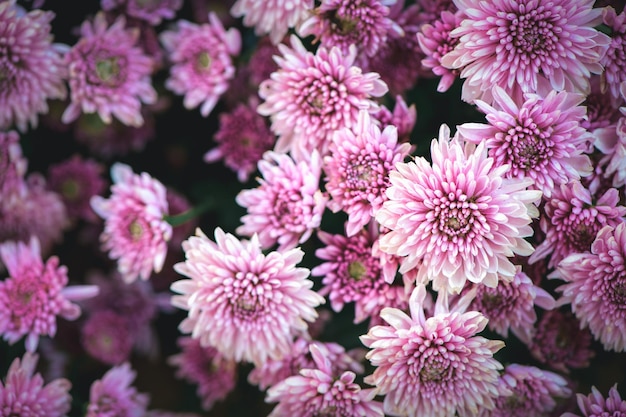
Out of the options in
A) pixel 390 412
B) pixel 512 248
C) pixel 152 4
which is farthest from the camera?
pixel 152 4

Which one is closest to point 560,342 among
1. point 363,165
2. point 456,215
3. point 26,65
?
point 456,215

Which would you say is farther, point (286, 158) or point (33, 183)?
point (33, 183)

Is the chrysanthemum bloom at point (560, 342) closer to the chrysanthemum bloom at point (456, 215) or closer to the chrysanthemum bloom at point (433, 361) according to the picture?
the chrysanthemum bloom at point (433, 361)

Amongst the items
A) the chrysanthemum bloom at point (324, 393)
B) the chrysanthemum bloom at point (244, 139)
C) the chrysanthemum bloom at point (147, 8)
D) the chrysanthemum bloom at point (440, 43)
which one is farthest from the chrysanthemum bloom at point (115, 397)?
the chrysanthemum bloom at point (440, 43)

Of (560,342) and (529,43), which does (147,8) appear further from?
(560,342)

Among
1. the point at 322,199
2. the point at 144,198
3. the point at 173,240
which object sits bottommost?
the point at 173,240

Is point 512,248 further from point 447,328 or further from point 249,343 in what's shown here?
point 249,343

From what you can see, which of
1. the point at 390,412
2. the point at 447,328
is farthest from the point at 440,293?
the point at 390,412
